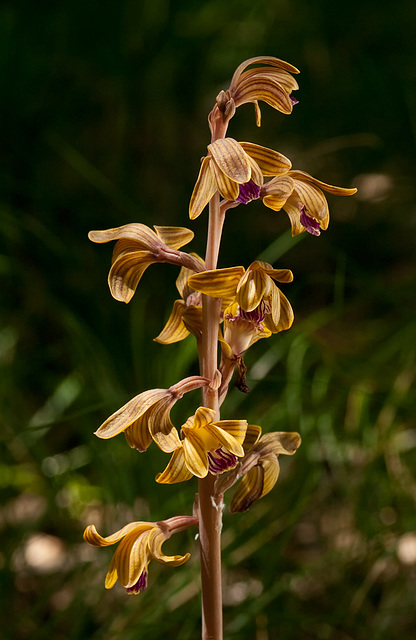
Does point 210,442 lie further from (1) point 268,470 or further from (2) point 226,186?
(2) point 226,186

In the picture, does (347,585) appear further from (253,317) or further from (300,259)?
(300,259)

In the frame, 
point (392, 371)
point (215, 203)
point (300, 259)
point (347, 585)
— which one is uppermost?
point (300, 259)

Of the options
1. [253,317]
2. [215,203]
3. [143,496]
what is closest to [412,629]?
[143,496]

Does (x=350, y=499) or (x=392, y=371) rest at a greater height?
(x=392, y=371)

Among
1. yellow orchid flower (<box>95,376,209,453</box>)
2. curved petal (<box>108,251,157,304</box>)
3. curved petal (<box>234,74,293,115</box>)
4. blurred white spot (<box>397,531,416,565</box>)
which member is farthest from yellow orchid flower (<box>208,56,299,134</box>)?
blurred white spot (<box>397,531,416,565</box>)

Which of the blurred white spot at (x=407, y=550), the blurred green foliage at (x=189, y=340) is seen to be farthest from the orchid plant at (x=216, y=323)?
the blurred white spot at (x=407, y=550)

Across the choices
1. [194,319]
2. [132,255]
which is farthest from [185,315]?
[132,255]
